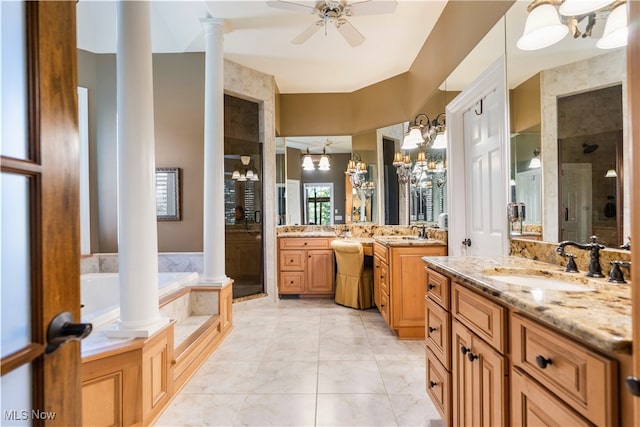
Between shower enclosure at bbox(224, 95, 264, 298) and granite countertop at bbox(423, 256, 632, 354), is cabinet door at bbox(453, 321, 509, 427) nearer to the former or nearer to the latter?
granite countertop at bbox(423, 256, 632, 354)

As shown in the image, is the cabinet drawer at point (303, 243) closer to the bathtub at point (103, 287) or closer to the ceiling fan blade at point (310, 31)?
the bathtub at point (103, 287)

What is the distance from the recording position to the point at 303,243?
164 inches

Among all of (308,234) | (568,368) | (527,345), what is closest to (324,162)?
(308,234)

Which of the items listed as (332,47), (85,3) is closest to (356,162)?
(332,47)

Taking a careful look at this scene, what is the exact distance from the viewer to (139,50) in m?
1.70

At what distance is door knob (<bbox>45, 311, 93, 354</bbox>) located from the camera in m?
0.60

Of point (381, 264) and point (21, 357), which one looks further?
point (381, 264)

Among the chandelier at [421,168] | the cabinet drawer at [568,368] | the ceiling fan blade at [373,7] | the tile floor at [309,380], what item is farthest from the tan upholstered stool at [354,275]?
the cabinet drawer at [568,368]

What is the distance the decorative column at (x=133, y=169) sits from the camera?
1669mm

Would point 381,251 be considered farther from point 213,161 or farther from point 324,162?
point 324,162

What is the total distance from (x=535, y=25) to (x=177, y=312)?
3244 millimetres

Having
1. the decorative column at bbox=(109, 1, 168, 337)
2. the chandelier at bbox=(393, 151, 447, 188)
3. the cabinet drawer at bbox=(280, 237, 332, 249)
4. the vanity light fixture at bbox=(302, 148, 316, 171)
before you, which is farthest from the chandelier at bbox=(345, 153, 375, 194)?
the decorative column at bbox=(109, 1, 168, 337)

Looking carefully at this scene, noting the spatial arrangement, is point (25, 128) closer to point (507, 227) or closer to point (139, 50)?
point (139, 50)

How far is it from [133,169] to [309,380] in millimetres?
1848
